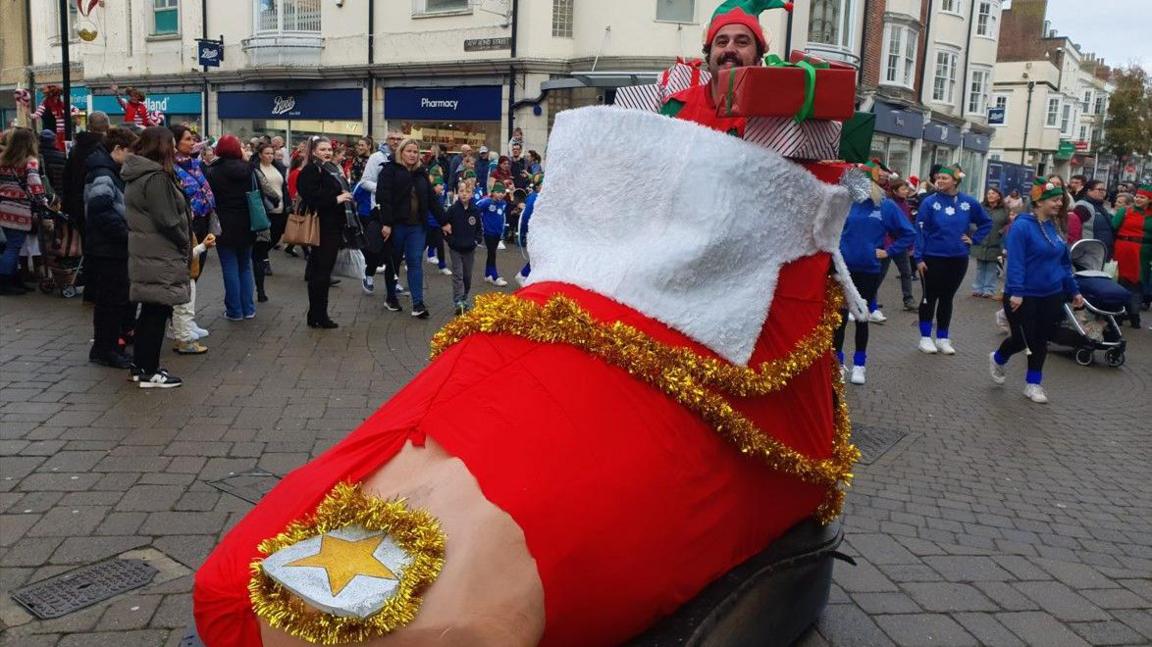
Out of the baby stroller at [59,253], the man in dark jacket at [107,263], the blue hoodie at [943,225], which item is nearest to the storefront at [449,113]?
the baby stroller at [59,253]

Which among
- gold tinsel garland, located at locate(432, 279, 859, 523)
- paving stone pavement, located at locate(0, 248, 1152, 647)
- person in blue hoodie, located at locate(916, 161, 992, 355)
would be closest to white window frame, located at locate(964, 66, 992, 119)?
person in blue hoodie, located at locate(916, 161, 992, 355)

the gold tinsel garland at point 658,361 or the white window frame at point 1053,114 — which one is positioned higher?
the white window frame at point 1053,114

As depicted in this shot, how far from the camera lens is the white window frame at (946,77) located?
30.9 m

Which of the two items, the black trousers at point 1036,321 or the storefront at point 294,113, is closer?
the black trousers at point 1036,321

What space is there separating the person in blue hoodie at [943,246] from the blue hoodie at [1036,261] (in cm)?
136

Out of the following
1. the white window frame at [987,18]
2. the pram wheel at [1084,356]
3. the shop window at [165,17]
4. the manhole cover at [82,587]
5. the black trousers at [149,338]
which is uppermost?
the white window frame at [987,18]

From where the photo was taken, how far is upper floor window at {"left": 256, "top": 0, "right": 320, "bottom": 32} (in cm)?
2633

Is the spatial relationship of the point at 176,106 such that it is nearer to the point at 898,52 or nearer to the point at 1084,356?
the point at 898,52

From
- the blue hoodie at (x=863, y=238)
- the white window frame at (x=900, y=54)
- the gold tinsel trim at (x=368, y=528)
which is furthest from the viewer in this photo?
the white window frame at (x=900, y=54)

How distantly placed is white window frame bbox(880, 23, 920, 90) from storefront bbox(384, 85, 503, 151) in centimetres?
1299

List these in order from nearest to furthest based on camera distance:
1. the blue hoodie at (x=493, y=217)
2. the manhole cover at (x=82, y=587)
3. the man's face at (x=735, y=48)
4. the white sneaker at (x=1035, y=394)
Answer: the man's face at (x=735, y=48), the manhole cover at (x=82, y=587), the white sneaker at (x=1035, y=394), the blue hoodie at (x=493, y=217)

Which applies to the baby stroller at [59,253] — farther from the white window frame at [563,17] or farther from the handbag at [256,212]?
the white window frame at [563,17]

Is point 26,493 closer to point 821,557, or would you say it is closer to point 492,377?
point 492,377

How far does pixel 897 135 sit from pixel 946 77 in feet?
15.6
